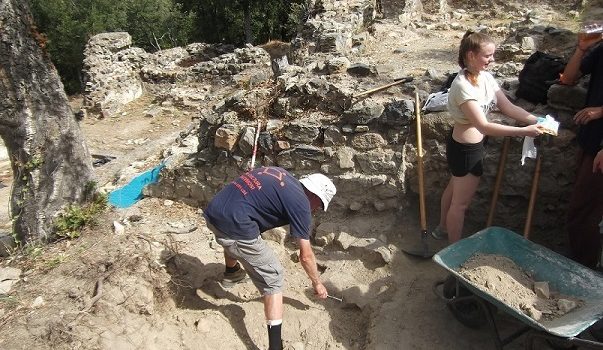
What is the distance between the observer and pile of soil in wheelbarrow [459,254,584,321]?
301cm

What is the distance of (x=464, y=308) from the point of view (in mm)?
3475

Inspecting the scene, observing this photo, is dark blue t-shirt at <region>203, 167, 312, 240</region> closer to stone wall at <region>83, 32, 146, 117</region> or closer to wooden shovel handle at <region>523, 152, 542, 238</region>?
wooden shovel handle at <region>523, 152, 542, 238</region>

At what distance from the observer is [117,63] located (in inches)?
597

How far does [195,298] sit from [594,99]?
3519 mm

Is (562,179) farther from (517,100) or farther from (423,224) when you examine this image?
(423,224)

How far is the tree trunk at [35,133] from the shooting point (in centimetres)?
470

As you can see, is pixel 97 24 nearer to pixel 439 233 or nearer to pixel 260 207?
pixel 260 207

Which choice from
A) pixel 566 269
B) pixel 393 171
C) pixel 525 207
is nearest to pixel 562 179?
pixel 525 207

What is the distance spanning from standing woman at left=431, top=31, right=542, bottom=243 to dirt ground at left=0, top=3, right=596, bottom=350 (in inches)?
26.9

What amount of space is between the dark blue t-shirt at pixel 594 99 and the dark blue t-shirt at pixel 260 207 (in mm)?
2074

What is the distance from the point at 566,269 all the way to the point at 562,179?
3.61ft

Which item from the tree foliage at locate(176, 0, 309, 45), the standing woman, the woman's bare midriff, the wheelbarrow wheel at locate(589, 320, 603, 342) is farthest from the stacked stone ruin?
the tree foliage at locate(176, 0, 309, 45)

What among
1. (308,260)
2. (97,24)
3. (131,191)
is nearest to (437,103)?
(308,260)

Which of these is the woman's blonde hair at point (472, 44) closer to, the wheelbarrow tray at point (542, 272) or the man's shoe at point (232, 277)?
the wheelbarrow tray at point (542, 272)
